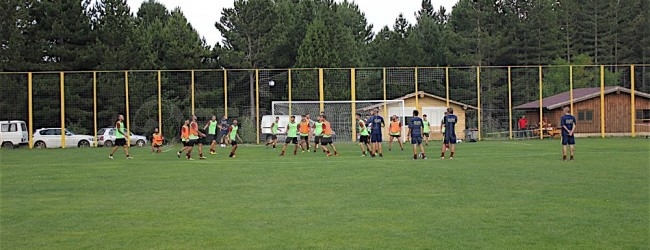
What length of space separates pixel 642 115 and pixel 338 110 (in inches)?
814

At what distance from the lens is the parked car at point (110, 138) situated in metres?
42.9

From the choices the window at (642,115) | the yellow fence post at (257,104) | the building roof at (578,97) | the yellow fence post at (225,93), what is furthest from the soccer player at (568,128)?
the window at (642,115)

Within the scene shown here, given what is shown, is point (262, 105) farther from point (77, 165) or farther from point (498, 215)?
point (498, 215)

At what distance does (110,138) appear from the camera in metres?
43.2

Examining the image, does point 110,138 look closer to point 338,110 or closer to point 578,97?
point 338,110

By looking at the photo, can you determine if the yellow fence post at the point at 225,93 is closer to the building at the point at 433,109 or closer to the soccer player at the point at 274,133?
the soccer player at the point at 274,133

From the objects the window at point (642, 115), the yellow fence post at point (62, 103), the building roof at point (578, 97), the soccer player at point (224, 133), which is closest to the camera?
the soccer player at point (224, 133)

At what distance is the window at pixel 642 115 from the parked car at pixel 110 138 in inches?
1183

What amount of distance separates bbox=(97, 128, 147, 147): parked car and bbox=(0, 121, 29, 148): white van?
3859 millimetres

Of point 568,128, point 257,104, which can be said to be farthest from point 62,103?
point 568,128

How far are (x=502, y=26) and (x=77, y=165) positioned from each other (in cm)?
4819

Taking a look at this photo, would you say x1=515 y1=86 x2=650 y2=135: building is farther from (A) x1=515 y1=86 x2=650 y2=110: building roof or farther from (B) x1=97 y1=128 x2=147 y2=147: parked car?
(B) x1=97 y1=128 x2=147 y2=147: parked car

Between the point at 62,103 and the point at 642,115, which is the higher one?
the point at 62,103

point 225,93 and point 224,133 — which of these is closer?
point 224,133
